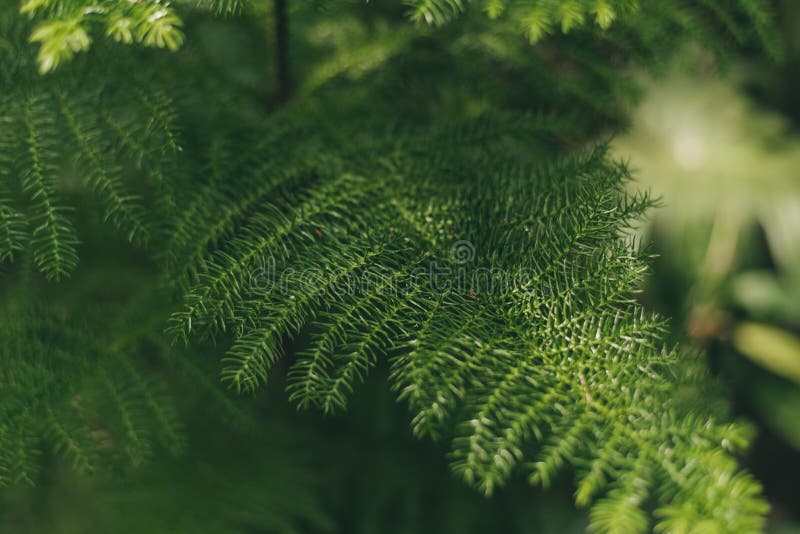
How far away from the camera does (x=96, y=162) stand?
50 cm

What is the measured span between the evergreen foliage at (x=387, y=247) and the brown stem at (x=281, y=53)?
26 mm

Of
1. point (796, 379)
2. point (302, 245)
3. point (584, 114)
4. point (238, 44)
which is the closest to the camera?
point (302, 245)

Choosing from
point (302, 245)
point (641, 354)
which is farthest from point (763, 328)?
point (302, 245)

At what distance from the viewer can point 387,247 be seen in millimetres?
478

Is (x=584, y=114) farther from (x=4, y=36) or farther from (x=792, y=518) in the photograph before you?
(x=792, y=518)

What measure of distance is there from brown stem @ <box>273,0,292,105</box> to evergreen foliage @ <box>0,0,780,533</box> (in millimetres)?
26

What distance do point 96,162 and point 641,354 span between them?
0.43 meters

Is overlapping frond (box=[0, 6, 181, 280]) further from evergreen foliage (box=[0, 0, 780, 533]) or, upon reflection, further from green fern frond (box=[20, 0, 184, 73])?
green fern frond (box=[20, 0, 184, 73])

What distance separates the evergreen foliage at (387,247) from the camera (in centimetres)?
38

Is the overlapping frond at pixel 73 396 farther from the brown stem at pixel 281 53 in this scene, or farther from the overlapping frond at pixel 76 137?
the brown stem at pixel 281 53

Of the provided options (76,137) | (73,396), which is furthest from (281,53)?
(73,396)

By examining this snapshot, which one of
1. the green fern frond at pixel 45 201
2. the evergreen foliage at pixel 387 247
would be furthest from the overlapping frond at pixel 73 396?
the green fern frond at pixel 45 201

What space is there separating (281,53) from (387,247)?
31 cm

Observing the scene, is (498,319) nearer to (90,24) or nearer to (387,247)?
(387,247)
